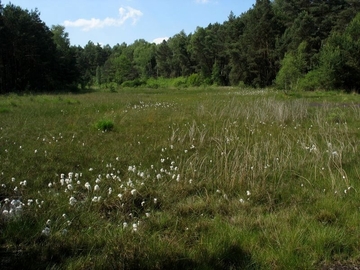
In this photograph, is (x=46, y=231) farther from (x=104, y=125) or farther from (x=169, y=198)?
(x=104, y=125)

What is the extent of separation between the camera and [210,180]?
5766 mm

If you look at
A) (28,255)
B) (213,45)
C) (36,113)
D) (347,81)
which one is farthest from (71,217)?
(213,45)

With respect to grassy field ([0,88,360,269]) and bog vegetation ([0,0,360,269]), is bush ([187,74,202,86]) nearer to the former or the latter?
bog vegetation ([0,0,360,269])

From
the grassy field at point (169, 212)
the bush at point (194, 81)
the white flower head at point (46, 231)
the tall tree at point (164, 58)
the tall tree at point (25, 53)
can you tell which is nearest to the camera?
the grassy field at point (169, 212)

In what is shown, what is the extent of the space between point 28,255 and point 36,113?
1266cm

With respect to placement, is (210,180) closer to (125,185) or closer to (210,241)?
(125,185)

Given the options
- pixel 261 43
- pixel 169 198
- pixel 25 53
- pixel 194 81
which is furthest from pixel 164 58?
pixel 169 198

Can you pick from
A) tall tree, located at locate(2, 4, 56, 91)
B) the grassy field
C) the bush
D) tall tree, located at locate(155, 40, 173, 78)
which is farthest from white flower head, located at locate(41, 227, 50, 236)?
tall tree, located at locate(155, 40, 173, 78)

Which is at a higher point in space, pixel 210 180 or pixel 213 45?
pixel 213 45

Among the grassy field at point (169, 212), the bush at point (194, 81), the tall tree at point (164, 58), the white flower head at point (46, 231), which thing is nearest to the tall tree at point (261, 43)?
the bush at point (194, 81)

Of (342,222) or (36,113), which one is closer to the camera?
(342,222)

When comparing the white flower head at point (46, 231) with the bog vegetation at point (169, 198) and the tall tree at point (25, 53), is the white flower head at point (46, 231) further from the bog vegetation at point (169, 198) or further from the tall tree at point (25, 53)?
the tall tree at point (25, 53)

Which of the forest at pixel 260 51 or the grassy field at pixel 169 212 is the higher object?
A: the forest at pixel 260 51

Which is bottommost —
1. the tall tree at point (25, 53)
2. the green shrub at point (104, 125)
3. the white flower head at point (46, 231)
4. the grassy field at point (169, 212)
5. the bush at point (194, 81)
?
the grassy field at point (169, 212)
